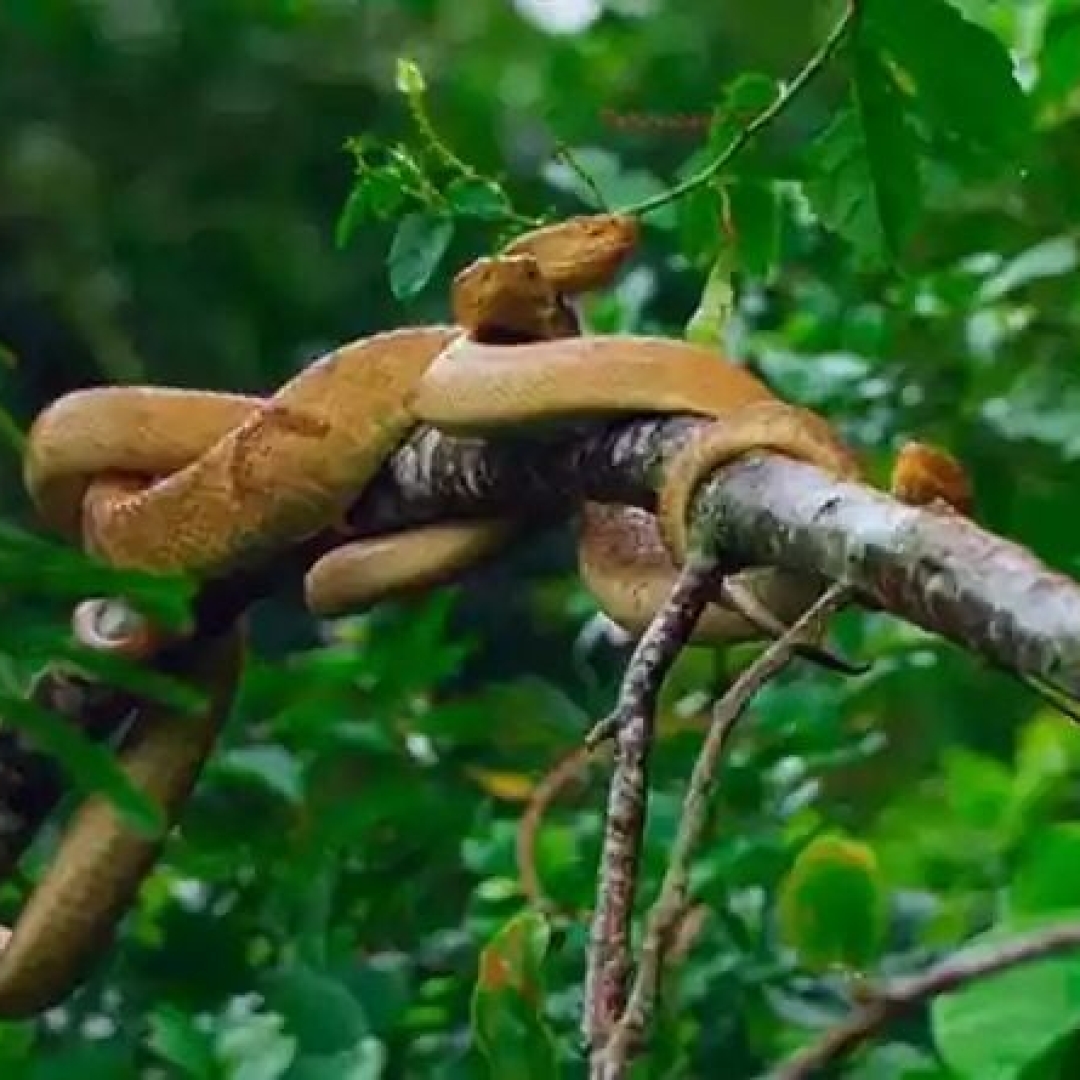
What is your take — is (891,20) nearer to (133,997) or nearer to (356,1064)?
(356,1064)

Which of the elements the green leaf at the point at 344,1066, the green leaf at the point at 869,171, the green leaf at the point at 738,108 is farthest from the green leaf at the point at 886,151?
the green leaf at the point at 344,1066

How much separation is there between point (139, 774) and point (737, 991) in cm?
34

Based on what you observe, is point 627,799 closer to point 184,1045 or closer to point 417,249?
point 417,249

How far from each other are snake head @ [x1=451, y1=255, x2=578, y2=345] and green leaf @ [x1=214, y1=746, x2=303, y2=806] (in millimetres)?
569

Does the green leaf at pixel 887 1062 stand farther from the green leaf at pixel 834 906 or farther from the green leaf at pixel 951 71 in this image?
the green leaf at pixel 951 71

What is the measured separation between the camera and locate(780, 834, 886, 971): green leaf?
52.7 inches

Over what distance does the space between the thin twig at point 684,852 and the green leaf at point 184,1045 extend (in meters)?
0.63

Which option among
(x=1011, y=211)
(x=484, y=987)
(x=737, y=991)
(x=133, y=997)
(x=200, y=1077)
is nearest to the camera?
(x=484, y=987)

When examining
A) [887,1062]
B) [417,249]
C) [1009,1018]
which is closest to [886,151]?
[417,249]

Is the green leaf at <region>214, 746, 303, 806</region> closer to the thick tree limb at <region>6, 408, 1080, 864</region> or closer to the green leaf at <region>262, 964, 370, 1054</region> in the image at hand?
the green leaf at <region>262, 964, 370, 1054</region>

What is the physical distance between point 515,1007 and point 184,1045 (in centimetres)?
50

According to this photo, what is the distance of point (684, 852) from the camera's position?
26.8 inches

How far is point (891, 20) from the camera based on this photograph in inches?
38.8

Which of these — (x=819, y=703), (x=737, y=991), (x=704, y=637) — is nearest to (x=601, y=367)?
(x=704, y=637)
